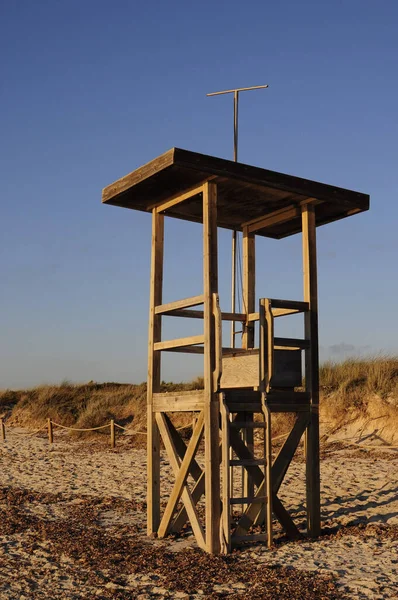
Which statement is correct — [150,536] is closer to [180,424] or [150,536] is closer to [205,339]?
[205,339]

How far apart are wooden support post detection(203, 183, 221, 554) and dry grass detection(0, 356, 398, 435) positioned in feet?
33.8

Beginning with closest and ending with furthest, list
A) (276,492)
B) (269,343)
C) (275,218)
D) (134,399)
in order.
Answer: (269,343), (276,492), (275,218), (134,399)

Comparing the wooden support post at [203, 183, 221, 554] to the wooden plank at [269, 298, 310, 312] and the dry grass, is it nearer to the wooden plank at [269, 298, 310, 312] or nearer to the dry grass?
the wooden plank at [269, 298, 310, 312]

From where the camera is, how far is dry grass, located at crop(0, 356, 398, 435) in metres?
19.1

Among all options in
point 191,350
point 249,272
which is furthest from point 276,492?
point 249,272

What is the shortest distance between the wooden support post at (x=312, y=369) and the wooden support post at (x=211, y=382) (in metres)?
1.58

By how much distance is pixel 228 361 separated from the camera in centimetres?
1054

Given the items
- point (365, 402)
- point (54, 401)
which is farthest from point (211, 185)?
point (54, 401)

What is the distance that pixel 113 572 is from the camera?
8328mm

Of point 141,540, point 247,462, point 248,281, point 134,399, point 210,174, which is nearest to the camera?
point 247,462

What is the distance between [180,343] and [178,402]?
829 mm

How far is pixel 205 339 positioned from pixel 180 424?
1466cm

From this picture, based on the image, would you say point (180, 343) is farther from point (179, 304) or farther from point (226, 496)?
point (226, 496)

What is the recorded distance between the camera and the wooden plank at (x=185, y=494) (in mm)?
9289
